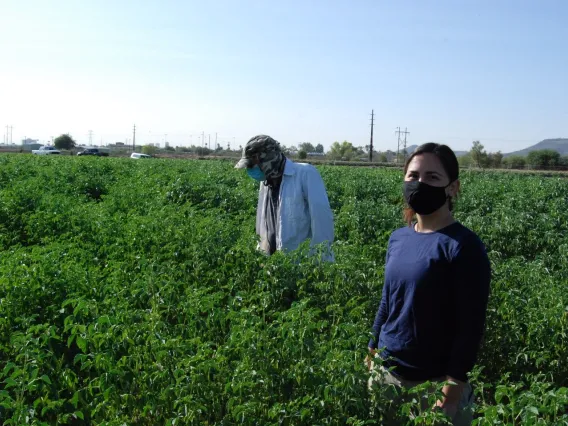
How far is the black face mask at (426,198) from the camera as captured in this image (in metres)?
2.63

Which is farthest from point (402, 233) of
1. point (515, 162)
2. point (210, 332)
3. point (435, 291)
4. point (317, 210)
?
point (515, 162)

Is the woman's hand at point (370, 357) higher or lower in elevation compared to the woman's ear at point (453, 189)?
lower

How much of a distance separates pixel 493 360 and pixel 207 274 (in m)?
2.12

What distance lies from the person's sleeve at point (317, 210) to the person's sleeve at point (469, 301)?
218cm

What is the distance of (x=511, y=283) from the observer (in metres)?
5.24

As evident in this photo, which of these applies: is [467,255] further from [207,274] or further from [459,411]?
[207,274]

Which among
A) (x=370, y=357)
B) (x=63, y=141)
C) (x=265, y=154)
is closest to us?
(x=370, y=357)

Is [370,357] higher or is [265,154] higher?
[265,154]

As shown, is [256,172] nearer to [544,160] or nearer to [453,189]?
[453,189]

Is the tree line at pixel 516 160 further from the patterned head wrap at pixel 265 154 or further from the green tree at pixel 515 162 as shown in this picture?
the patterned head wrap at pixel 265 154

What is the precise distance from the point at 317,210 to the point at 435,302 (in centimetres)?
215

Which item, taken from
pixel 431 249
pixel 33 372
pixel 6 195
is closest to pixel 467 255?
pixel 431 249

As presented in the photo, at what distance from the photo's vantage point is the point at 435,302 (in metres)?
2.51

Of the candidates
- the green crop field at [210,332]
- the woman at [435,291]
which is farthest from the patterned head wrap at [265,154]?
the woman at [435,291]
